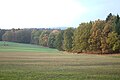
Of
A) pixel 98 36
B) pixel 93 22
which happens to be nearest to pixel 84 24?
pixel 93 22

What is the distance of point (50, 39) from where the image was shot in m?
184

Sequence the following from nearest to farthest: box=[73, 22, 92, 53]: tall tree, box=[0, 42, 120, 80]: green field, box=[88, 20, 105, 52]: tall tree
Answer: box=[0, 42, 120, 80]: green field
box=[88, 20, 105, 52]: tall tree
box=[73, 22, 92, 53]: tall tree

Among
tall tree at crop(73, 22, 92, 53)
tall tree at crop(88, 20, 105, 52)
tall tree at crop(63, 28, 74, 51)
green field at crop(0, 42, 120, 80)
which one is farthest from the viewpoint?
tall tree at crop(63, 28, 74, 51)

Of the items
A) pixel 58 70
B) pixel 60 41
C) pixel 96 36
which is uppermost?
pixel 96 36

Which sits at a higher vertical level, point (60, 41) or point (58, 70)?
point (60, 41)

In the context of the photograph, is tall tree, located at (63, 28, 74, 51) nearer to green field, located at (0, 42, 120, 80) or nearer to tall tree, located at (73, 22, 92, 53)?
tall tree, located at (73, 22, 92, 53)

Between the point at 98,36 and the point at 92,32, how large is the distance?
3.41 meters

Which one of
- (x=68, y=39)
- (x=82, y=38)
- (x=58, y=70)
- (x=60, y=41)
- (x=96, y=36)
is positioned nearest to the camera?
(x=58, y=70)

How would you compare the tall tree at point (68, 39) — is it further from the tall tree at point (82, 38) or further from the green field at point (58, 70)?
the green field at point (58, 70)

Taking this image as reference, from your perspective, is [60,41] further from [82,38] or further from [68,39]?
[82,38]

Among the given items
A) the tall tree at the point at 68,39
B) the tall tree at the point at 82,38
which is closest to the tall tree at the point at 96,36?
the tall tree at the point at 82,38

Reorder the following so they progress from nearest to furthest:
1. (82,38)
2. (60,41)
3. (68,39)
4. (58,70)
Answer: (58,70) < (82,38) < (68,39) < (60,41)

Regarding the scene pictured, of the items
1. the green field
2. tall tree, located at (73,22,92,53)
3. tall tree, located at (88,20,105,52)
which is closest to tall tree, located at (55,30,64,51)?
tall tree, located at (73,22,92,53)

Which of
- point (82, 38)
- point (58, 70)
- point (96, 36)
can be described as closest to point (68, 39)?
point (82, 38)
